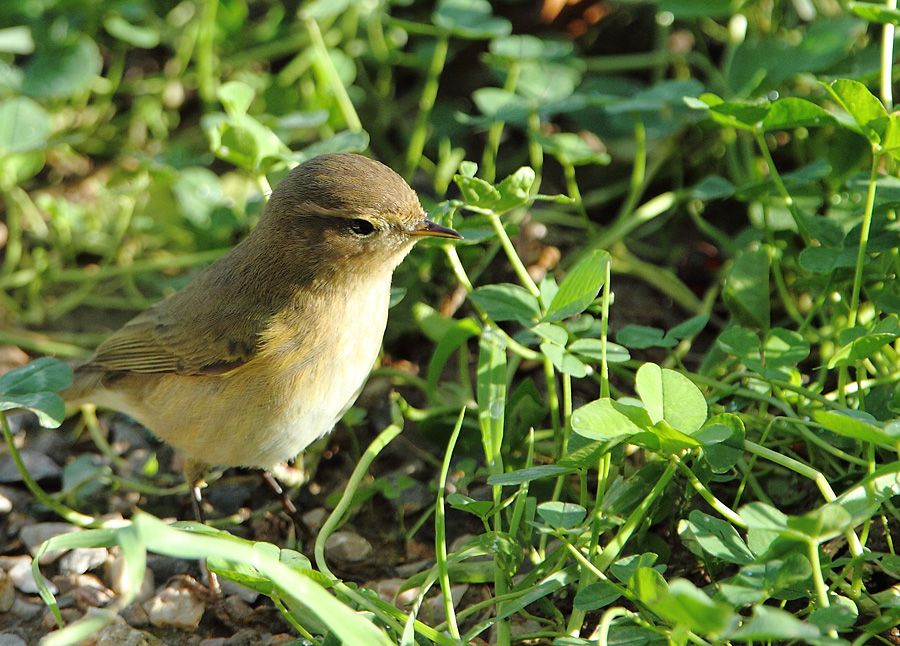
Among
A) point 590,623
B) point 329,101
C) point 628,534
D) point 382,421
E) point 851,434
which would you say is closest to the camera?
point 851,434

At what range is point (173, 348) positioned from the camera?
4.47 meters

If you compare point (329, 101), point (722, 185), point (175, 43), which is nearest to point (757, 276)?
point (722, 185)

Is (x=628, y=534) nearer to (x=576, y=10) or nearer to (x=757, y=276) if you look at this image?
(x=757, y=276)

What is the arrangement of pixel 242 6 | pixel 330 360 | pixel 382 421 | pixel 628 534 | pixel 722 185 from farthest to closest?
pixel 242 6, pixel 382 421, pixel 722 185, pixel 330 360, pixel 628 534

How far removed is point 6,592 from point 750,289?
3.07 metres

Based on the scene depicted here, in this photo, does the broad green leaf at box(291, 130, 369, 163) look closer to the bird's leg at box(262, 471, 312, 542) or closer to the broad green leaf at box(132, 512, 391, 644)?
the bird's leg at box(262, 471, 312, 542)

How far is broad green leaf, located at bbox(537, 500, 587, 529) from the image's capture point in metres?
3.26

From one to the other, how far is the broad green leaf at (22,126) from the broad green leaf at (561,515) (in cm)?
352

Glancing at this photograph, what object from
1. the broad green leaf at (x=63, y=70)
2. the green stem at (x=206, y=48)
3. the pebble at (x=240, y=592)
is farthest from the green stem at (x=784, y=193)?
the broad green leaf at (x=63, y=70)

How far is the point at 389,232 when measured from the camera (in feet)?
13.4

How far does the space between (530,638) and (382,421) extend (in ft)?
5.12

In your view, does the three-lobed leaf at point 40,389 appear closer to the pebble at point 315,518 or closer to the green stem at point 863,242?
the pebble at point 315,518

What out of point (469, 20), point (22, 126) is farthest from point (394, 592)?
point (22, 126)

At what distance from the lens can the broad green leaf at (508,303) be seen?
383 cm
